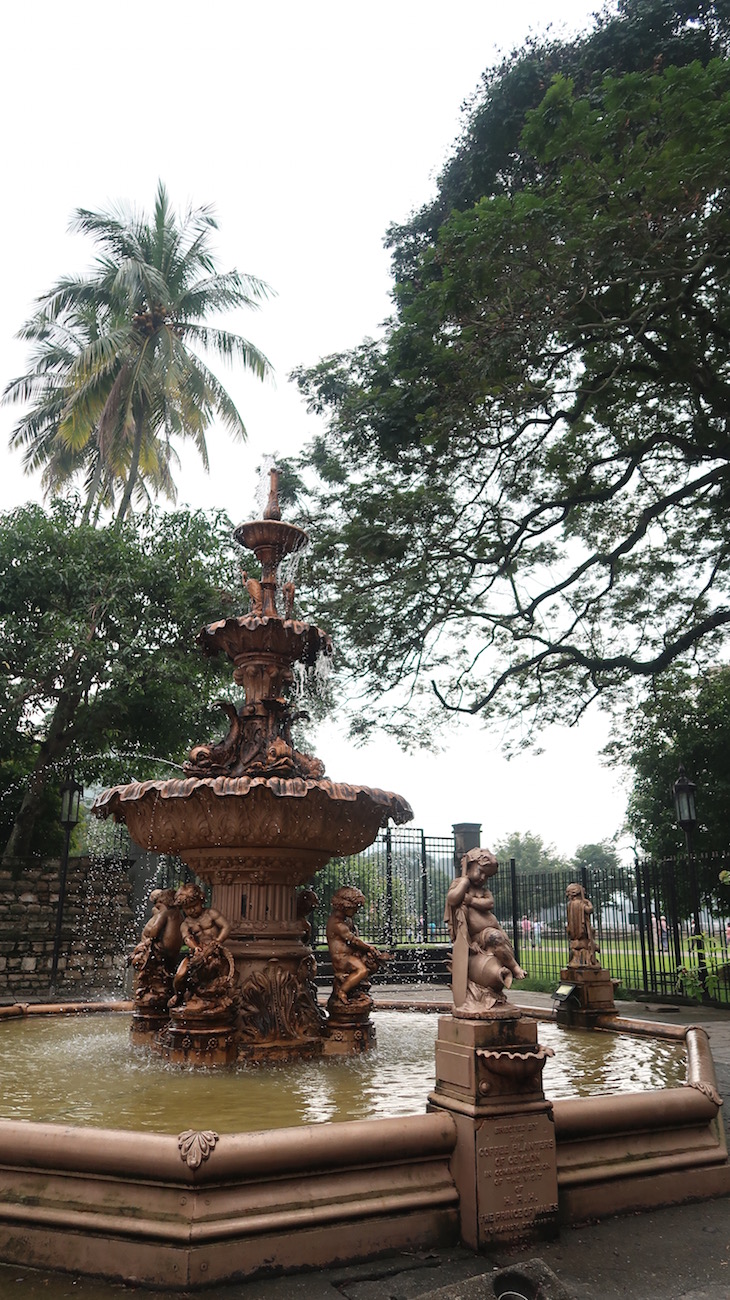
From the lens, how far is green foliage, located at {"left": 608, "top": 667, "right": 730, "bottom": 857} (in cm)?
1839

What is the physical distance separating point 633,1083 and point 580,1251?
1.91 meters

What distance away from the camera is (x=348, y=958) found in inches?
267

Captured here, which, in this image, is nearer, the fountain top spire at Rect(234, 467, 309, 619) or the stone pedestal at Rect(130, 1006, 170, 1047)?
the stone pedestal at Rect(130, 1006, 170, 1047)

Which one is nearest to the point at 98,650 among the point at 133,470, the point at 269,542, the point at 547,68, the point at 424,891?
the point at 133,470

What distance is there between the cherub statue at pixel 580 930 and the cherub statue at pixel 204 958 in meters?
3.21

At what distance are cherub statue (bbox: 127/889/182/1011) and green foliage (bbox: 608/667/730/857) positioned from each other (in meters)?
12.9

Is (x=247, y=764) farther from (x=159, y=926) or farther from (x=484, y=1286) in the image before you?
(x=484, y=1286)

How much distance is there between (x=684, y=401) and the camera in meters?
15.5

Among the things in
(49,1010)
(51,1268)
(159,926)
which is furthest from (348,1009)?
(49,1010)

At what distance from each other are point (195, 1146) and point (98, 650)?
14164 millimetres

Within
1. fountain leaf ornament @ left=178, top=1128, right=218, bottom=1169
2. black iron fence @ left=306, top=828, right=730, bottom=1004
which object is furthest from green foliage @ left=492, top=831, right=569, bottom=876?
fountain leaf ornament @ left=178, top=1128, right=218, bottom=1169

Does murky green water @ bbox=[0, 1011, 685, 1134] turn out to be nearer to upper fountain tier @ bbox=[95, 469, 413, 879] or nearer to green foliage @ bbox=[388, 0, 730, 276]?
upper fountain tier @ bbox=[95, 469, 413, 879]

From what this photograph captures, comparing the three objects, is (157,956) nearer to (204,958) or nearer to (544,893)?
(204,958)

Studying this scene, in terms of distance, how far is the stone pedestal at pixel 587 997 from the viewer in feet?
25.7
